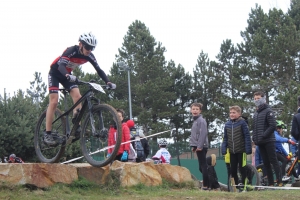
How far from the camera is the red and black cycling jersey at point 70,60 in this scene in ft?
23.0

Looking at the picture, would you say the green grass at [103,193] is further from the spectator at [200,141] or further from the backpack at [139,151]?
the backpack at [139,151]

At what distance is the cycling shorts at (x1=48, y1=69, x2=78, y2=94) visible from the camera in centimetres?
726

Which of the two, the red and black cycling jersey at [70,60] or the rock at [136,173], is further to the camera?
the rock at [136,173]

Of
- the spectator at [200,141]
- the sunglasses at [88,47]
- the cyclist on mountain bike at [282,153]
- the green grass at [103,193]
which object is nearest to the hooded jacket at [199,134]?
the spectator at [200,141]

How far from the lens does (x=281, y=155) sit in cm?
1036

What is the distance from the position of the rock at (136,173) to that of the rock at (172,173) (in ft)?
0.90

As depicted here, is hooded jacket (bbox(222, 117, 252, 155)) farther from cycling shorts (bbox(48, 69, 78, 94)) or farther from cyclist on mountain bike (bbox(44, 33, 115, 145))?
cycling shorts (bbox(48, 69, 78, 94))

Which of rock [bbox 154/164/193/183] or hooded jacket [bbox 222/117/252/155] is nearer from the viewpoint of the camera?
hooded jacket [bbox 222/117/252/155]

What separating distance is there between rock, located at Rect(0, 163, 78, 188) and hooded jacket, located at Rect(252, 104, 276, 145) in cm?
347

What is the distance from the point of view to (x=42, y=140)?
25.9 ft

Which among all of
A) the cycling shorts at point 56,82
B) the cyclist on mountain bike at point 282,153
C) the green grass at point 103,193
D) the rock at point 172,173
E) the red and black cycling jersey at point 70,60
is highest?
the red and black cycling jersey at point 70,60

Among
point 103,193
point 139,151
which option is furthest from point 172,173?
point 139,151

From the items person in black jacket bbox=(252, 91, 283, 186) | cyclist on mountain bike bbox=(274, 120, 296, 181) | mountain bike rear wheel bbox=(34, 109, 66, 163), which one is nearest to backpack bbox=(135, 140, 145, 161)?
mountain bike rear wheel bbox=(34, 109, 66, 163)

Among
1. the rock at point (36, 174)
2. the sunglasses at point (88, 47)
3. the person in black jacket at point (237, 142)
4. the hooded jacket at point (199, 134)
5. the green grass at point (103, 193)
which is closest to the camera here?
the green grass at point (103, 193)
